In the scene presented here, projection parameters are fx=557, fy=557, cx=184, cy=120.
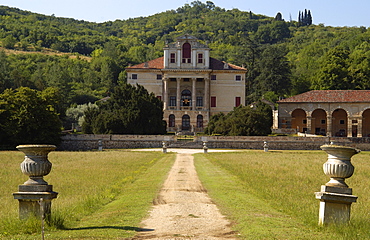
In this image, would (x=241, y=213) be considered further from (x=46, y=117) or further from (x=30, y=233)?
(x=46, y=117)


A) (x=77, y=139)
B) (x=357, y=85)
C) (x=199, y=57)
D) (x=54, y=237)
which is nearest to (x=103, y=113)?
(x=77, y=139)

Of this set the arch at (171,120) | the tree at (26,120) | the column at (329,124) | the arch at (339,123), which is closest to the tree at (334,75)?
the arch at (339,123)

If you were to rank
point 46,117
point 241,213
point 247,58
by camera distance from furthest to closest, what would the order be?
point 247,58 < point 46,117 < point 241,213

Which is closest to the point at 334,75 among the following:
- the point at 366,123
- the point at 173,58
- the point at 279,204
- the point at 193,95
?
the point at 366,123

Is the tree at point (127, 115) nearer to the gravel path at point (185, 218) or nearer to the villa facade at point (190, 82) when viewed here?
the villa facade at point (190, 82)

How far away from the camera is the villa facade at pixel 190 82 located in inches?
3708

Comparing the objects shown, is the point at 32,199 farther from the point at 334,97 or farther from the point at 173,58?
the point at 173,58

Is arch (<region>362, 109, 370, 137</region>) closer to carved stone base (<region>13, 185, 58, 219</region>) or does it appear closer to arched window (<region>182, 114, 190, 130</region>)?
arched window (<region>182, 114, 190, 130</region>)

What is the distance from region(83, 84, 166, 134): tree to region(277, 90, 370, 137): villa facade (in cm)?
2277

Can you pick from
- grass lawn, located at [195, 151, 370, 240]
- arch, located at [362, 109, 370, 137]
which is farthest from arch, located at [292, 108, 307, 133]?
grass lawn, located at [195, 151, 370, 240]

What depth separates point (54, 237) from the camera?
12047mm

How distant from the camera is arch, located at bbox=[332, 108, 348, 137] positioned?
297 feet

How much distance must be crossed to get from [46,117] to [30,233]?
175 ft

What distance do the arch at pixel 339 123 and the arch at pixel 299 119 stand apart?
183 inches
